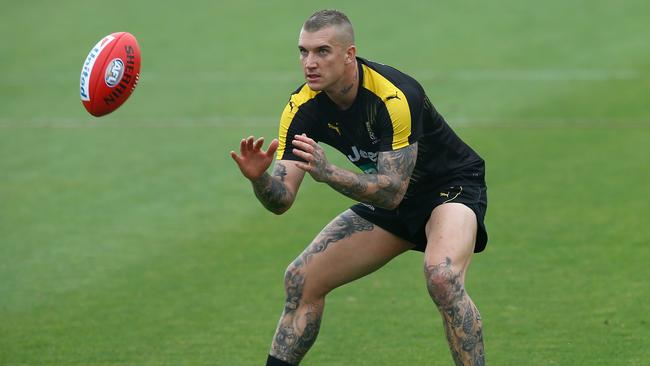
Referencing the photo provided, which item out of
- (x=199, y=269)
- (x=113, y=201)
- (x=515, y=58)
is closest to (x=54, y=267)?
(x=199, y=269)

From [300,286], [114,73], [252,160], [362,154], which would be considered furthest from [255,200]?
[252,160]

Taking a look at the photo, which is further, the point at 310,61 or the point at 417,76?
the point at 417,76

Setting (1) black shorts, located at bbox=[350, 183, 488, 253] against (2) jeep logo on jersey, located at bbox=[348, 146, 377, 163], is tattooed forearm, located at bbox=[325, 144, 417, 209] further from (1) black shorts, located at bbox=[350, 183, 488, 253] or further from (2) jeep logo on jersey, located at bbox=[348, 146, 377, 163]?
(1) black shorts, located at bbox=[350, 183, 488, 253]

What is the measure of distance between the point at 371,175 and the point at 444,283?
899 millimetres

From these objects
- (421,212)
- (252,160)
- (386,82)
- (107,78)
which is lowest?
(421,212)

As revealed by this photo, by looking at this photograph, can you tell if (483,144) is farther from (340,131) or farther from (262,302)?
(340,131)

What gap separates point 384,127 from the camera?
8.20m

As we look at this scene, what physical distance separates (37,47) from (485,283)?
50.0ft

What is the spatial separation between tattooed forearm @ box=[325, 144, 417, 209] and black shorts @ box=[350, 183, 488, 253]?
1.75ft

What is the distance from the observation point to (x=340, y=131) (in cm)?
852

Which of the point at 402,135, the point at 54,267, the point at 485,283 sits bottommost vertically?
the point at 485,283

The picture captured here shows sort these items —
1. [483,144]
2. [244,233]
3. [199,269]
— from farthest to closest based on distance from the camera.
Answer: [483,144] < [244,233] < [199,269]

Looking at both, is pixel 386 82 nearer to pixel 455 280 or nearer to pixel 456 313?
pixel 455 280

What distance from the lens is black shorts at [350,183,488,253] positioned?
28.3 feet
